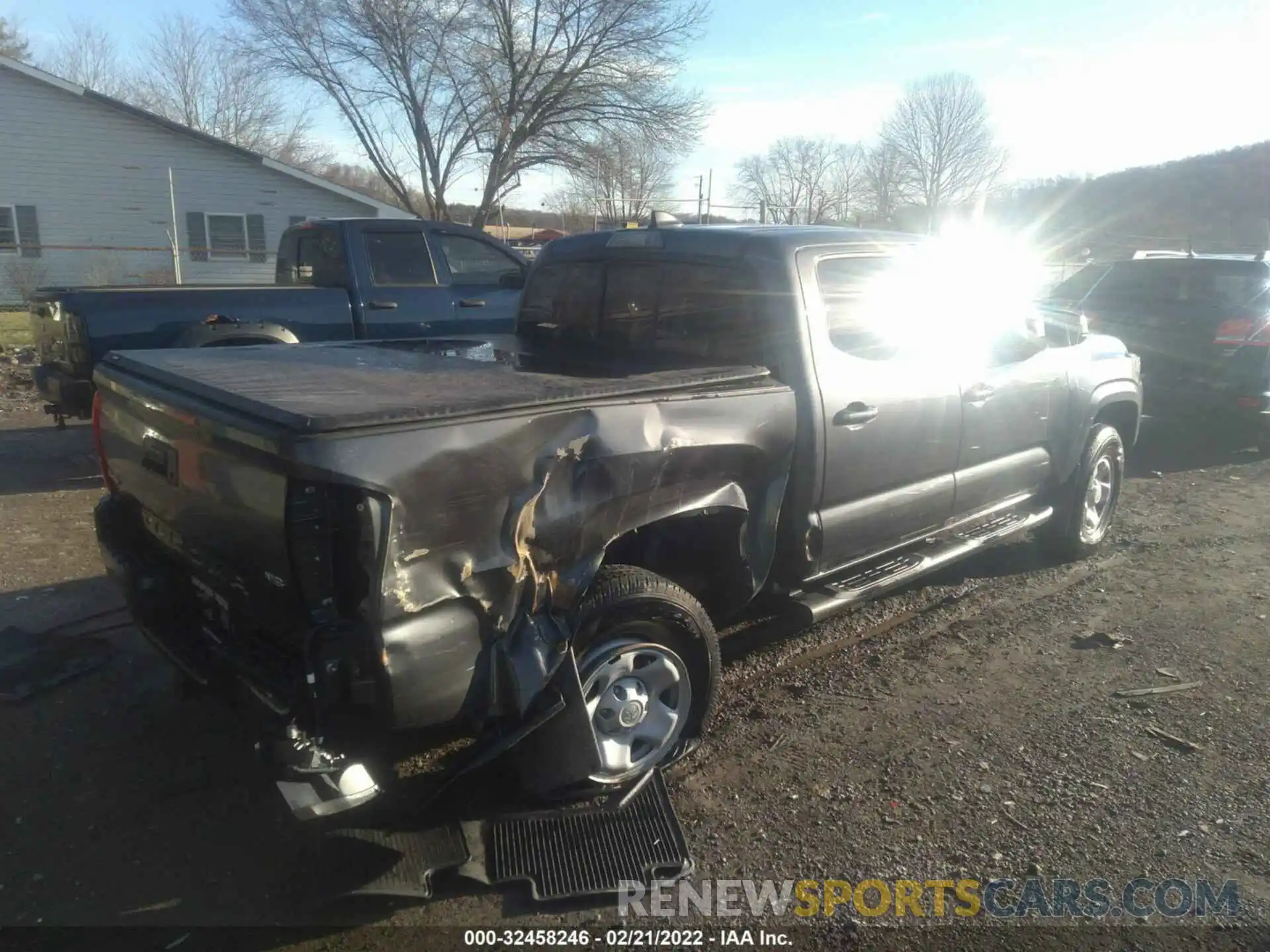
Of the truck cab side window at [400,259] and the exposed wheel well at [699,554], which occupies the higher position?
the truck cab side window at [400,259]

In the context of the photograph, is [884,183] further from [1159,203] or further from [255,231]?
[1159,203]

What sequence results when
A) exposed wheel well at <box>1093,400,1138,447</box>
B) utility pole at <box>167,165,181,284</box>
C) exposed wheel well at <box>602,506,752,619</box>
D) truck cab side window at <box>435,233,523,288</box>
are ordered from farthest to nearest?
utility pole at <box>167,165,181,284</box> → truck cab side window at <box>435,233,523,288</box> → exposed wheel well at <box>1093,400,1138,447</box> → exposed wheel well at <box>602,506,752,619</box>

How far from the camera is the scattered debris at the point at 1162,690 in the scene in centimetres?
424

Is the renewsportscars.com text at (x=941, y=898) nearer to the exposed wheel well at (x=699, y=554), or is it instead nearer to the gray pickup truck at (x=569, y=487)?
the gray pickup truck at (x=569, y=487)

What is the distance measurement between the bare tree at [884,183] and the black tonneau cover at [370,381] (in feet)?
78.5

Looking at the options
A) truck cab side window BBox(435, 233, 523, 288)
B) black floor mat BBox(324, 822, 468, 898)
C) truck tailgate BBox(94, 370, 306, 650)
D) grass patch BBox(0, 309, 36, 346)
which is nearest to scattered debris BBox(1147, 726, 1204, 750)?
black floor mat BBox(324, 822, 468, 898)

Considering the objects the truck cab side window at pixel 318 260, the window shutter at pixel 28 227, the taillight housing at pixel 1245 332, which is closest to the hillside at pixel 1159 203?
the taillight housing at pixel 1245 332

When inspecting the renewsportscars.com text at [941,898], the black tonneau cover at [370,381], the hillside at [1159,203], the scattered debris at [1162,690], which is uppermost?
the hillside at [1159,203]

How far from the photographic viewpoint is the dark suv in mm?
8953

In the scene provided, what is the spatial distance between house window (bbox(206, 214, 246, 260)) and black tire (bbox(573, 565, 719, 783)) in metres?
23.1

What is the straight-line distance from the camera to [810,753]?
3.69 meters

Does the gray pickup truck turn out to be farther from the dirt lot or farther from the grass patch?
the grass patch

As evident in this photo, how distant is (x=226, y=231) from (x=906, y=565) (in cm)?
2323

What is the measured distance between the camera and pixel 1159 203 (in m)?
53.8
